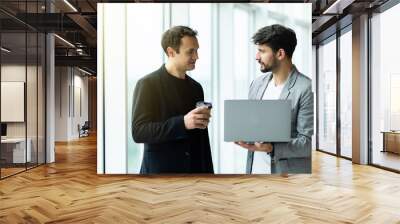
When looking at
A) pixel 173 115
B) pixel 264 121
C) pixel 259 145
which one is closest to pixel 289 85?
pixel 264 121

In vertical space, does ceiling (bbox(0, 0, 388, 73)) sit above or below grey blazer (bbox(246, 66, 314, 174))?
above

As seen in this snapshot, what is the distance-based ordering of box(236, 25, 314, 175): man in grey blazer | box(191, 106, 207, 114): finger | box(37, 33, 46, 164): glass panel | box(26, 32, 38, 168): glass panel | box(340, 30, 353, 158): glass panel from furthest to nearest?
box(340, 30, 353, 158): glass panel, box(37, 33, 46, 164): glass panel, box(26, 32, 38, 168): glass panel, box(191, 106, 207, 114): finger, box(236, 25, 314, 175): man in grey blazer

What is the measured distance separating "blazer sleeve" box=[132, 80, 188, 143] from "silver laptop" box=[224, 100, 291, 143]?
84 cm

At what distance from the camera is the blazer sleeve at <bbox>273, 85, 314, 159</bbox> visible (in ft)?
18.6

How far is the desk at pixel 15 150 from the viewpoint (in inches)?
279

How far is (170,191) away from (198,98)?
1408mm

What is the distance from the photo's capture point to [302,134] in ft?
18.8

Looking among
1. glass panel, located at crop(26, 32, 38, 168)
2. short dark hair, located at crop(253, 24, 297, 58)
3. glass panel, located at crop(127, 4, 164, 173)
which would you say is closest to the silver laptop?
short dark hair, located at crop(253, 24, 297, 58)

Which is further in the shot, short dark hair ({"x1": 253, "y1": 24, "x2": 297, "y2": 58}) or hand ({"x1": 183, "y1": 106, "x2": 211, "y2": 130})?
short dark hair ({"x1": 253, "y1": 24, "x2": 297, "y2": 58})

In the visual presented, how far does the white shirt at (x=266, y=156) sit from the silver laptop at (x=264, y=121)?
0.15m

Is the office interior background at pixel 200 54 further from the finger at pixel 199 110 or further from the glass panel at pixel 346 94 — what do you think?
the glass panel at pixel 346 94

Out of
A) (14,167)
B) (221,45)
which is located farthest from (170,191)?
(14,167)

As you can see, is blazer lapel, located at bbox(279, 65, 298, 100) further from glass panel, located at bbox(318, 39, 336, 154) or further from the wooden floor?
glass panel, located at bbox(318, 39, 336, 154)

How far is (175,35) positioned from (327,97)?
676cm
